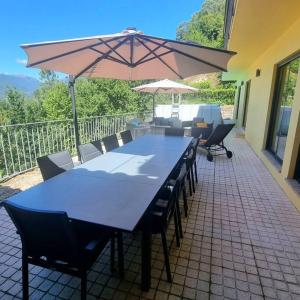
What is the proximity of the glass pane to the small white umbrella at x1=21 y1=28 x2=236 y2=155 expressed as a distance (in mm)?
2027

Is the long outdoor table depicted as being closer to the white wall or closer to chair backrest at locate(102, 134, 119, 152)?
chair backrest at locate(102, 134, 119, 152)

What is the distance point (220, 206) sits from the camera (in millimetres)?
3047

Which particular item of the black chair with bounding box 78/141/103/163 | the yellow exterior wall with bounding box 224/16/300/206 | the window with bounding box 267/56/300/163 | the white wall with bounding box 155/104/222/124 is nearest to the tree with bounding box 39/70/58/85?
the white wall with bounding box 155/104/222/124

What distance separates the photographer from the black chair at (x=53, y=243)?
1.25 meters

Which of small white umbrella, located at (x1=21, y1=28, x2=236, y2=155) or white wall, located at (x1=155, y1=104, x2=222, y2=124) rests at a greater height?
small white umbrella, located at (x1=21, y1=28, x2=236, y2=155)

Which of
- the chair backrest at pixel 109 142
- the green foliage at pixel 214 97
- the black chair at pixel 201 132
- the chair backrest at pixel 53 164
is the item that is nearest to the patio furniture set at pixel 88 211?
the chair backrest at pixel 53 164

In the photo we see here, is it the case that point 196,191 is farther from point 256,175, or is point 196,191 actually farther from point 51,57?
point 51,57

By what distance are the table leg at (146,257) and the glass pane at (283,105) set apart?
357 cm

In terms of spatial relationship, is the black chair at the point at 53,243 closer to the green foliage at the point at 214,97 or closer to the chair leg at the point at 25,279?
the chair leg at the point at 25,279

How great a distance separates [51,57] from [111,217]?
6.48 ft

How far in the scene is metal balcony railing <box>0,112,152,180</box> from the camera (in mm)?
3887

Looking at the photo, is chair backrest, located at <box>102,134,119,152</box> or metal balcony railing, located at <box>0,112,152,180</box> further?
metal balcony railing, located at <box>0,112,152,180</box>

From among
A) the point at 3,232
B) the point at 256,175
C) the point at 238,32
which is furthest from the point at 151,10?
the point at 3,232

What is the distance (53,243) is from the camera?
4.43ft
